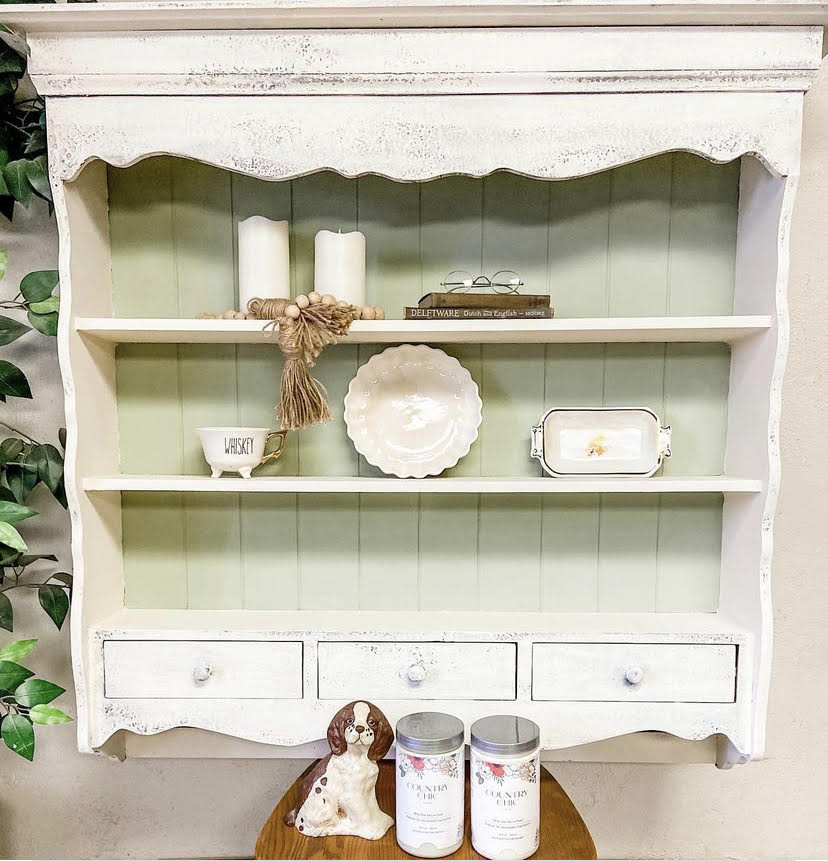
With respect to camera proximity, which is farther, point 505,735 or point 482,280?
point 482,280

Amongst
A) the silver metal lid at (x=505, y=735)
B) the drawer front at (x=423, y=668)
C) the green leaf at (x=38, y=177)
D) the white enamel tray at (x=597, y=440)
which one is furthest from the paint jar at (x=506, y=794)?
the green leaf at (x=38, y=177)

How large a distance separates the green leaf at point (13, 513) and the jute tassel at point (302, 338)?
47 cm

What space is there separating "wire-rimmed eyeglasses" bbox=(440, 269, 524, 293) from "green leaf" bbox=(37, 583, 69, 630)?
0.98 m

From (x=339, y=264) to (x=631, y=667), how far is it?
0.91 m

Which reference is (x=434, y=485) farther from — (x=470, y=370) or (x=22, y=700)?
(x=22, y=700)

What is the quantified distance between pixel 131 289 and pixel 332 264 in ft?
1.42

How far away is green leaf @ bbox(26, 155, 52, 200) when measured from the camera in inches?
48.7

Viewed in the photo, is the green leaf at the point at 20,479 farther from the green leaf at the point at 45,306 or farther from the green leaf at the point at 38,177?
the green leaf at the point at 38,177

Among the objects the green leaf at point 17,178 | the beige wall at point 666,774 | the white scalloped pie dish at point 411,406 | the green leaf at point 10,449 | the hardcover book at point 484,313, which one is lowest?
the beige wall at point 666,774

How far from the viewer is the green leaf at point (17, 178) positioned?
1.24m

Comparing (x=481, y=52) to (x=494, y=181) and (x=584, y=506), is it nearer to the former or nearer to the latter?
(x=494, y=181)

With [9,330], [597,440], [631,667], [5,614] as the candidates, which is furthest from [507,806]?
[9,330]

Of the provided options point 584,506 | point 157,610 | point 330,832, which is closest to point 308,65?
point 584,506

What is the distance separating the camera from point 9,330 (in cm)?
129
